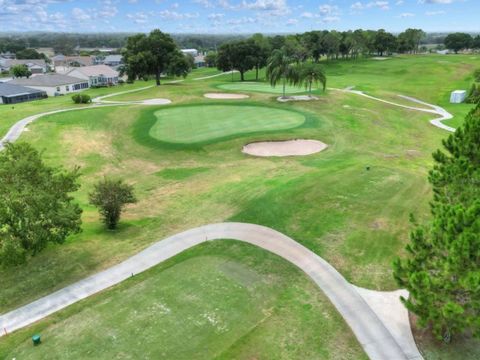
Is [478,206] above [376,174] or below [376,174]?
above

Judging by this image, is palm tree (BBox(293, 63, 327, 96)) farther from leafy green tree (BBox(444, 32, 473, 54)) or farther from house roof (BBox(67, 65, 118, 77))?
leafy green tree (BBox(444, 32, 473, 54))

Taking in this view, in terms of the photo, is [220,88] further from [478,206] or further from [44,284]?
[478,206]

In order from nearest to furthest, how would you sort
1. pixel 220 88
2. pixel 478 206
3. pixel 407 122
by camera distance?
pixel 478 206 < pixel 407 122 < pixel 220 88

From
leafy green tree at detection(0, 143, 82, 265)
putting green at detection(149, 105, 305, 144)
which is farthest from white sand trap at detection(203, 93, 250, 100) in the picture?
leafy green tree at detection(0, 143, 82, 265)

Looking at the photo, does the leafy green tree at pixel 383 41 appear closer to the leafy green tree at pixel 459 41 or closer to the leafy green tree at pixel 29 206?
the leafy green tree at pixel 459 41

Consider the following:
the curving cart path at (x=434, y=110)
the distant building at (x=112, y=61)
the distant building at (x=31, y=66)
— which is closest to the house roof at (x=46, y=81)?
the distant building at (x=31, y=66)

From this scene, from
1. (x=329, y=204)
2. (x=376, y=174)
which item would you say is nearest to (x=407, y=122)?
(x=376, y=174)
